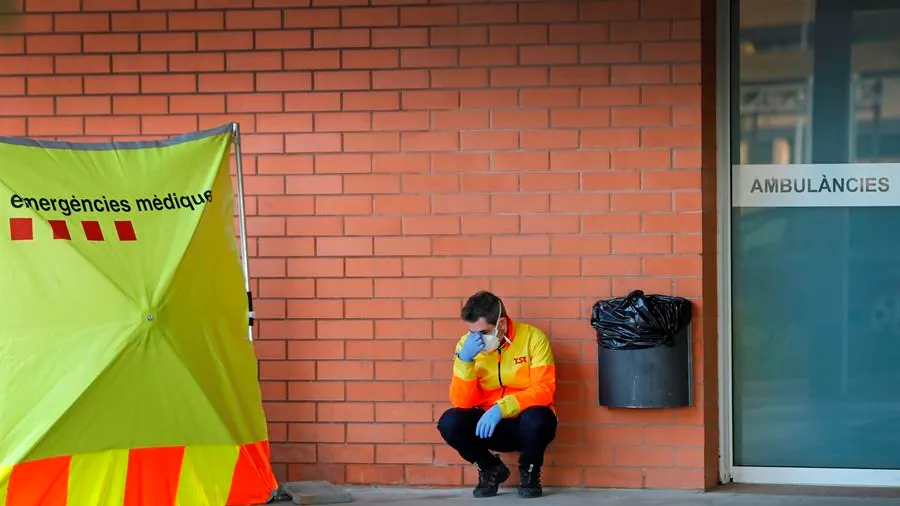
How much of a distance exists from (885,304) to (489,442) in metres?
2.36

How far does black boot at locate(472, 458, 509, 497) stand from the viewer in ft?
21.0

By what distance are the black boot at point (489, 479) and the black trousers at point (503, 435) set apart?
0.03 meters

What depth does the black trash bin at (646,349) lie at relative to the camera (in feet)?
20.6

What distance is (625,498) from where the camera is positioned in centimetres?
639

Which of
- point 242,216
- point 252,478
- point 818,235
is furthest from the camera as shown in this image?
point 818,235

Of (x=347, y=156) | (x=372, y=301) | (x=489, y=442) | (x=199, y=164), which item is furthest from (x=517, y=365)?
(x=199, y=164)

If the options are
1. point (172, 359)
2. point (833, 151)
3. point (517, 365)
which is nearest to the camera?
point (172, 359)

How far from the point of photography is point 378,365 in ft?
22.0

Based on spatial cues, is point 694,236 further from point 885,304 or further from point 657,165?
point 885,304

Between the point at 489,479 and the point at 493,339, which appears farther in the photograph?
the point at 489,479

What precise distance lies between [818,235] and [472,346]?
211 centimetres

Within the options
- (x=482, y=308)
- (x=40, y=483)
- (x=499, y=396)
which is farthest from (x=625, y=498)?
(x=40, y=483)

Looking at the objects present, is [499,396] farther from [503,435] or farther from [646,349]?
[646,349]

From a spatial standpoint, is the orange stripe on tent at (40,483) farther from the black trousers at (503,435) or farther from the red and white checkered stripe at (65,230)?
the black trousers at (503,435)
